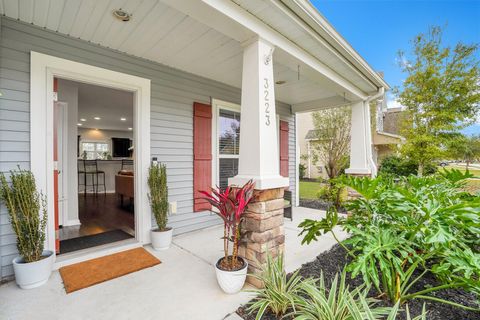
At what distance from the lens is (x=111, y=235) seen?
11.3 feet

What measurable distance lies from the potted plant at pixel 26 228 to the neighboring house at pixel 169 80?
0.82ft

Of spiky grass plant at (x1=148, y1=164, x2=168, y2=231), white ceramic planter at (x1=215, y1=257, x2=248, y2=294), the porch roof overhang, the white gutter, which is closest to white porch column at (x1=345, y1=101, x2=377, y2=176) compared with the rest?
the porch roof overhang

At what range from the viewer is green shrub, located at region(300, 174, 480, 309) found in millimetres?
1383

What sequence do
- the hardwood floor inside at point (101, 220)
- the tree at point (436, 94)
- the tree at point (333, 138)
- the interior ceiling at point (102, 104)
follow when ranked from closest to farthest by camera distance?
the hardwood floor inside at point (101, 220)
the interior ceiling at point (102, 104)
the tree at point (333, 138)
the tree at point (436, 94)

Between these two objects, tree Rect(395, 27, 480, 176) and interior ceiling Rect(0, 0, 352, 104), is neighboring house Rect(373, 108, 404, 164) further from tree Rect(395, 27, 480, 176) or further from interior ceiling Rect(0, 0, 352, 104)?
interior ceiling Rect(0, 0, 352, 104)

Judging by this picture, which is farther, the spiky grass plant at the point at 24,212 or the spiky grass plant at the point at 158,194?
the spiky grass plant at the point at 158,194

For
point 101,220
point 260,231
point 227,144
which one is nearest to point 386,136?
point 227,144

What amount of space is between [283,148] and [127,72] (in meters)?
3.84

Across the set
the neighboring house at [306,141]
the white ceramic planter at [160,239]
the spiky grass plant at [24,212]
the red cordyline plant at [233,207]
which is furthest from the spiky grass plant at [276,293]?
the neighboring house at [306,141]

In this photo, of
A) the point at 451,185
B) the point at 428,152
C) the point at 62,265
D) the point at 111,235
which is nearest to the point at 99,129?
the point at 111,235

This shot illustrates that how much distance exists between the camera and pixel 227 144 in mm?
4406

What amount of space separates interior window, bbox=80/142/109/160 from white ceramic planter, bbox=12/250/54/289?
9109 mm

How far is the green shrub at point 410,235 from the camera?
1.38 m

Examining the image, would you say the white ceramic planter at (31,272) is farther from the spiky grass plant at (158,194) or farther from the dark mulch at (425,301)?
the dark mulch at (425,301)
